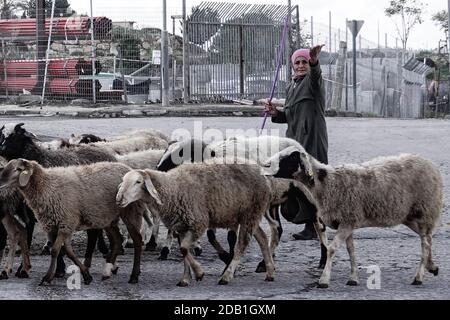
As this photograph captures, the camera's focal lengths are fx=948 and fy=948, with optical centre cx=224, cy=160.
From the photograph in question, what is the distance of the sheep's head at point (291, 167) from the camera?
8570mm

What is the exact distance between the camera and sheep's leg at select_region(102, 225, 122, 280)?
8500 mm

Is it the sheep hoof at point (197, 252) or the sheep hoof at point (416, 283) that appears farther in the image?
the sheep hoof at point (197, 252)

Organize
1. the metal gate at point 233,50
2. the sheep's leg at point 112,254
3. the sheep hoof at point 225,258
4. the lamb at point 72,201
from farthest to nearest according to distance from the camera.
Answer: the metal gate at point 233,50, the sheep hoof at point 225,258, the sheep's leg at point 112,254, the lamb at point 72,201

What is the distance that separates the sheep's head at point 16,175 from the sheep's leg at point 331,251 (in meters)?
2.72

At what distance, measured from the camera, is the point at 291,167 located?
858 centimetres

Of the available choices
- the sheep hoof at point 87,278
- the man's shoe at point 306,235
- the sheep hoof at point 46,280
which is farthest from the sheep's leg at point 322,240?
the sheep hoof at point 46,280

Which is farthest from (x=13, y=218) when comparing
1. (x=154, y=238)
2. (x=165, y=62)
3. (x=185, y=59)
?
(x=185, y=59)

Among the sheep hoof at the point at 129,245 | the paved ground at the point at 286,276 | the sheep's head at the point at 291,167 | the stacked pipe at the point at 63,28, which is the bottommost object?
the sheep hoof at the point at 129,245

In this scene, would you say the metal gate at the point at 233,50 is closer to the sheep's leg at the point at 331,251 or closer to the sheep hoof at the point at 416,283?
the sheep's leg at the point at 331,251

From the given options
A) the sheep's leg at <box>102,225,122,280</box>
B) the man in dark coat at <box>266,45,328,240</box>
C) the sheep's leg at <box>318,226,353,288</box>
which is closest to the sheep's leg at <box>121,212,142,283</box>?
the sheep's leg at <box>102,225,122,280</box>

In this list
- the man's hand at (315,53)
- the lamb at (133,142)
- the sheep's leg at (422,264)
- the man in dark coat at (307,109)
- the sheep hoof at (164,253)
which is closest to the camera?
the sheep's leg at (422,264)

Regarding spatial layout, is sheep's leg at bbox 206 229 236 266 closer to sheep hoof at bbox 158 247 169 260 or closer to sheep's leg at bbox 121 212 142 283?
sheep hoof at bbox 158 247 169 260

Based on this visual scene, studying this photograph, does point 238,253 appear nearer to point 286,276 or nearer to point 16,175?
point 286,276
